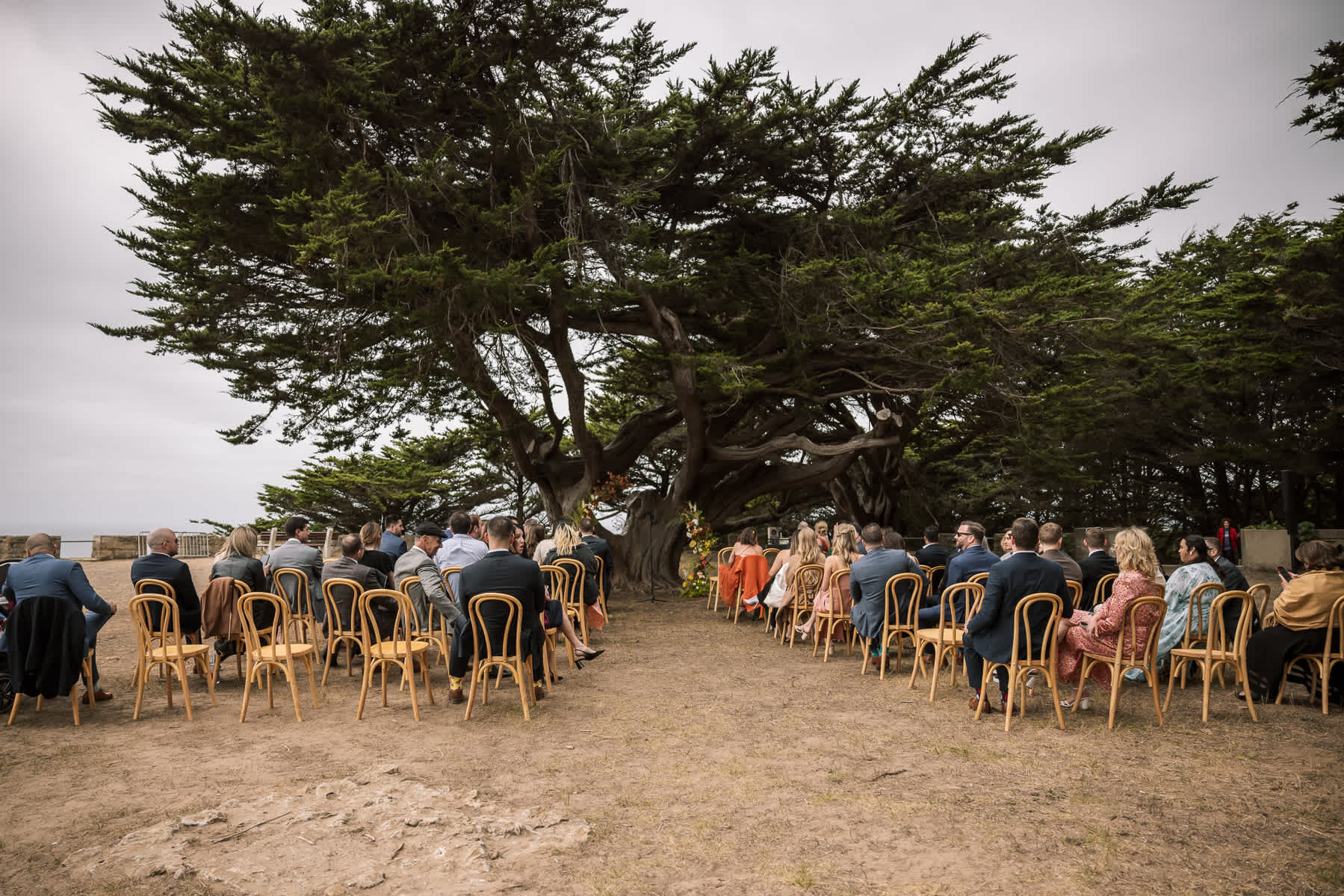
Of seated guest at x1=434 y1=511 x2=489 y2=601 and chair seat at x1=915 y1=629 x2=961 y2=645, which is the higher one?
seated guest at x1=434 y1=511 x2=489 y2=601

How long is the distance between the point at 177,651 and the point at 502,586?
2494 millimetres

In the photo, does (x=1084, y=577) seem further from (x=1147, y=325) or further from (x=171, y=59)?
(x=171, y=59)

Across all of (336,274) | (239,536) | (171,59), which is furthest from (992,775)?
(171,59)

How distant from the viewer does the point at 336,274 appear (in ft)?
35.5

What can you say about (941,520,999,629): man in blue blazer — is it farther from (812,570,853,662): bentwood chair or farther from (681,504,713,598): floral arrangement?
(681,504,713,598): floral arrangement

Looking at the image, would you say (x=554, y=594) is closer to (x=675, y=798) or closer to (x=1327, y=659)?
(x=675, y=798)

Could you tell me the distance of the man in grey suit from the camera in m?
7.80

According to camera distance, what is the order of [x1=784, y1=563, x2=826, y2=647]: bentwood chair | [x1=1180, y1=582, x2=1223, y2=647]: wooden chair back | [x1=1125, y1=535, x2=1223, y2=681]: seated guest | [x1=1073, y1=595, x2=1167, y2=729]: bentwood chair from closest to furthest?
[x1=1073, y1=595, x2=1167, y2=729]: bentwood chair, [x1=1180, y1=582, x2=1223, y2=647]: wooden chair back, [x1=1125, y1=535, x2=1223, y2=681]: seated guest, [x1=784, y1=563, x2=826, y2=647]: bentwood chair

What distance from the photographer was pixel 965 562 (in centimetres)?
693

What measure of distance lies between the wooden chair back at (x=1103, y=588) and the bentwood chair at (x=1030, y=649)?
1769 millimetres

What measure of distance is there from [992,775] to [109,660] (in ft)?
28.3

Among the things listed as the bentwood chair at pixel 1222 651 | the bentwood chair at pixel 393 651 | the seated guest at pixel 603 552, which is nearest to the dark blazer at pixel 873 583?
the bentwood chair at pixel 1222 651

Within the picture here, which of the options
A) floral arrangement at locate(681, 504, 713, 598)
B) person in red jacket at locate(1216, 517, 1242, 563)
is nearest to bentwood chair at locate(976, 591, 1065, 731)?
floral arrangement at locate(681, 504, 713, 598)

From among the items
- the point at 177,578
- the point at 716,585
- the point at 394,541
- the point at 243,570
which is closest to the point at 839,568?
the point at 716,585
